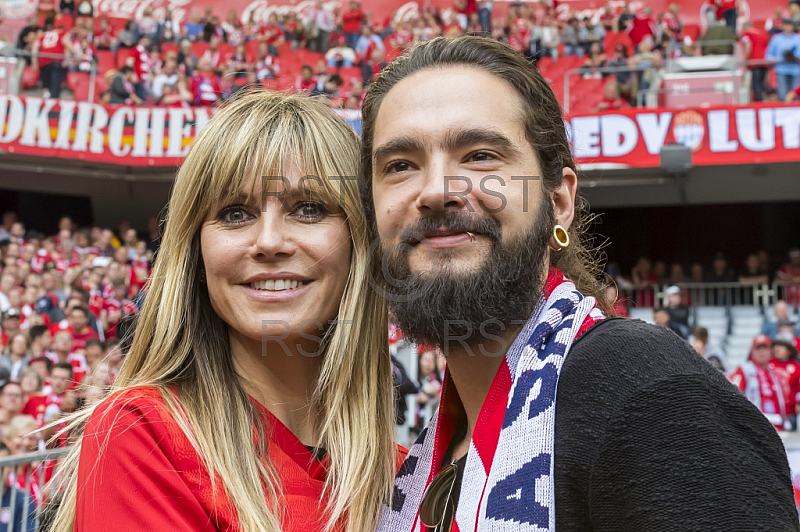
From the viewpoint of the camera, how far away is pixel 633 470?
4.31ft

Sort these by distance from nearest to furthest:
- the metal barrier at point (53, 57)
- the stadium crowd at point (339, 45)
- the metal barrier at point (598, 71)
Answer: the metal barrier at point (598, 71), the stadium crowd at point (339, 45), the metal barrier at point (53, 57)

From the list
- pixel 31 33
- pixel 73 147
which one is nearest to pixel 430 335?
pixel 73 147

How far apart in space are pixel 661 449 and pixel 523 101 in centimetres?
99

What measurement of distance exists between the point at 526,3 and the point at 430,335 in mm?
16232

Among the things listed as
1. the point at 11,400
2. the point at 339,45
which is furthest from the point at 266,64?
the point at 11,400

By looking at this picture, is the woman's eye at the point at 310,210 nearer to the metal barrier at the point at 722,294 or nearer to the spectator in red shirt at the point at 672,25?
the metal barrier at the point at 722,294

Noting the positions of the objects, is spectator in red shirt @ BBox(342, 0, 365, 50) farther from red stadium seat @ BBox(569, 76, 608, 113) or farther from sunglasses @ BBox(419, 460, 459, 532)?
sunglasses @ BBox(419, 460, 459, 532)

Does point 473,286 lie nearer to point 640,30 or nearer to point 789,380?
point 789,380

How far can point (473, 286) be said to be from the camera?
71.6 inches

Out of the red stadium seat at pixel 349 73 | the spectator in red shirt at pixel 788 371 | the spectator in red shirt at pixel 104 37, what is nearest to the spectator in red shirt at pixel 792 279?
the spectator in red shirt at pixel 788 371

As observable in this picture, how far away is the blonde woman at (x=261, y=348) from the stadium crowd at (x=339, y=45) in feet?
34.1

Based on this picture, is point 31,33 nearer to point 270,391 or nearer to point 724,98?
point 724,98

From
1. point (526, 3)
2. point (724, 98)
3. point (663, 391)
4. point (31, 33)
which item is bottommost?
point (663, 391)

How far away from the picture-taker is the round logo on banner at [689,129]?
12320mm
